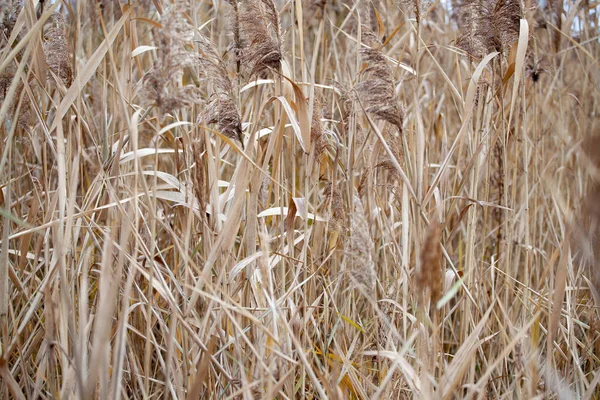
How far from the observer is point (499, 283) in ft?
4.95

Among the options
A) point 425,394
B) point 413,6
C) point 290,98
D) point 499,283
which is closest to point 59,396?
point 425,394

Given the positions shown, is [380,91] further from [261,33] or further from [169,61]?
[169,61]

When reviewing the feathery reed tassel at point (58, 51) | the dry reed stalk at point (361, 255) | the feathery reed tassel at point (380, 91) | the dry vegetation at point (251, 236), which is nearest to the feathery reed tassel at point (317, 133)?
the dry vegetation at point (251, 236)

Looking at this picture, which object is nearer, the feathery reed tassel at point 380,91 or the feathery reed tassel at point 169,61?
the feathery reed tassel at point 169,61

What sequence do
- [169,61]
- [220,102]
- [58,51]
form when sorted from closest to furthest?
[169,61]
[220,102]
[58,51]

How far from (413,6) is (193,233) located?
0.74 m

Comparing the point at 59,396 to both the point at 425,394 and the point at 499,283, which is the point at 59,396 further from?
the point at 499,283

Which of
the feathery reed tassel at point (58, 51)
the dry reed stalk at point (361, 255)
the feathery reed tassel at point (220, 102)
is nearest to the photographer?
the dry reed stalk at point (361, 255)

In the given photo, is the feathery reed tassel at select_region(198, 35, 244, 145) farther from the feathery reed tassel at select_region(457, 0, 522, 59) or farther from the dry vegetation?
the feathery reed tassel at select_region(457, 0, 522, 59)

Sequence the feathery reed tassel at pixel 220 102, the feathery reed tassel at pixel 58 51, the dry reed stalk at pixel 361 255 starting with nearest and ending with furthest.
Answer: the dry reed stalk at pixel 361 255 → the feathery reed tassel at pixel 220 102 → the feathery reed tassel at pixel 58 51

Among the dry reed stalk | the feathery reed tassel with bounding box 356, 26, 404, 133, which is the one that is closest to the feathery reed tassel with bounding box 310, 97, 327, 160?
the feathery reed tassel with bounding box 356, 26, 404, 133

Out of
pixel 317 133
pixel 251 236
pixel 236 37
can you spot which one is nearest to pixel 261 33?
pixel 236 37

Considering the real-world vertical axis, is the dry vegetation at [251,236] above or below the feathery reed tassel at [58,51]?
below

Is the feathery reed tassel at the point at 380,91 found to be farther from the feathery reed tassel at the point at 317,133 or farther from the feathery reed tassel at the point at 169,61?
the feathery reed tassel at the point at 169,61
